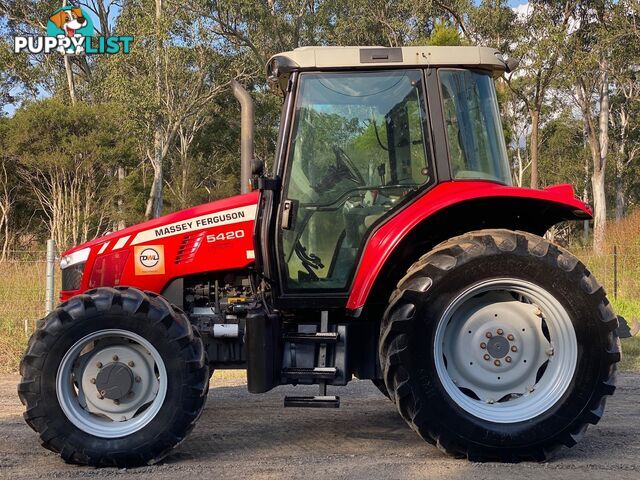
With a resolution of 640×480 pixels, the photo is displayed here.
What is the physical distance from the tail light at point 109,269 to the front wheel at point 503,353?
5.78 feet

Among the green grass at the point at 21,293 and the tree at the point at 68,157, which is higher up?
the tree at the point at 68,157

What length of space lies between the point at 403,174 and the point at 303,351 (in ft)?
3.93

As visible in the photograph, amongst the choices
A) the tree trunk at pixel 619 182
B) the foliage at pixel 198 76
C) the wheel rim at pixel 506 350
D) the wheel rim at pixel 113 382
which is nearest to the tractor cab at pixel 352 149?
the wheel rim at pixel 506 350

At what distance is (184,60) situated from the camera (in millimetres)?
25703

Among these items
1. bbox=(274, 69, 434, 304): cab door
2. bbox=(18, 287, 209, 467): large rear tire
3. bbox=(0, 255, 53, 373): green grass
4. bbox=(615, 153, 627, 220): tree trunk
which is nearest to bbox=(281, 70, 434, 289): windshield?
bbox=(274, 69, 434, 304): cab door

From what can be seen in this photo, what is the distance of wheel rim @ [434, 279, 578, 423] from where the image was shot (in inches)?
159

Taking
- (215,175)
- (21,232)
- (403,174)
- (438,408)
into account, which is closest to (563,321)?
(438,408)

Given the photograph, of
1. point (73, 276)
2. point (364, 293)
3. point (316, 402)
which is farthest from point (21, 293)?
point (364, 293)

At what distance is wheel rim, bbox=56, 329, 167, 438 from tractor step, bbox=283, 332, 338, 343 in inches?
29.7

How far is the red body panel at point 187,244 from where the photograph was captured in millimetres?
4535

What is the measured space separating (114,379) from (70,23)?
26530 millimetres

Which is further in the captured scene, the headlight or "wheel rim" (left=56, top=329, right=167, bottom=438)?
the headlight

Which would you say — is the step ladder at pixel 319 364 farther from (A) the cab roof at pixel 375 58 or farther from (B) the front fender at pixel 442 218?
(A) the cab roof at pixel 375 58

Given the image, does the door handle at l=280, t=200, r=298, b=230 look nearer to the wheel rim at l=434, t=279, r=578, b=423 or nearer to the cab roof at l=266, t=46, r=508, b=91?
the cab roof at l=266, t=46, r=508, b=91
